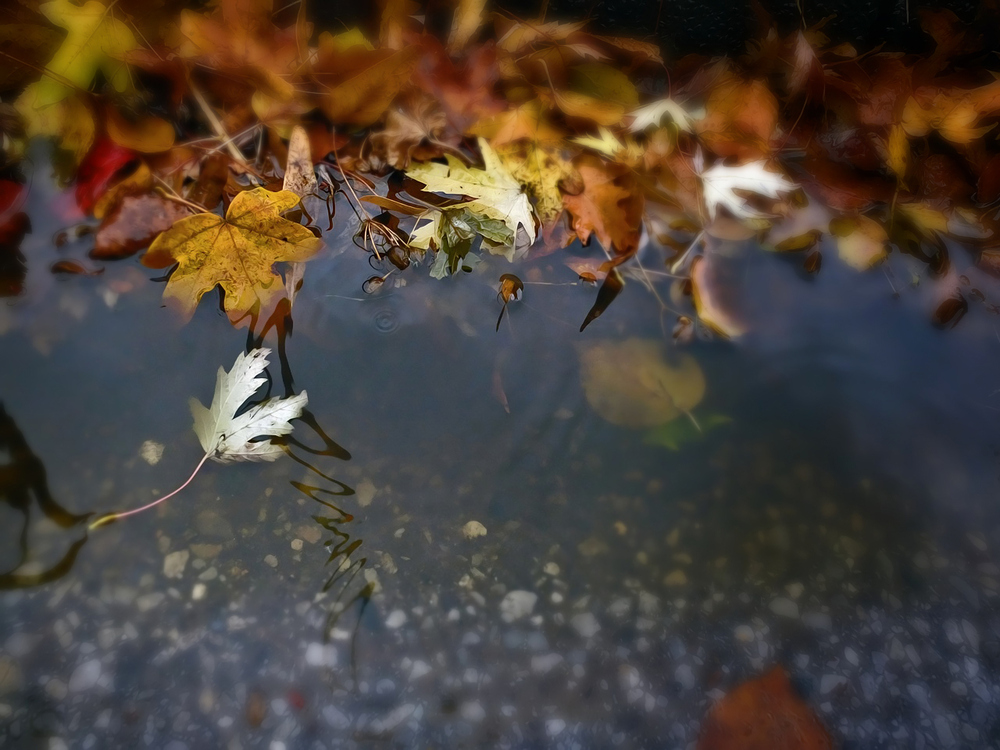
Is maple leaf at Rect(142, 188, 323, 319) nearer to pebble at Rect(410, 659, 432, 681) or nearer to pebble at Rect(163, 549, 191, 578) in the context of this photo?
pebble at Rect(163, 549, 191, 578)

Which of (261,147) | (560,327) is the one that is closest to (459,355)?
(560,327)

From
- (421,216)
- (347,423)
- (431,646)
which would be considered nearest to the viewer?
(431,646)

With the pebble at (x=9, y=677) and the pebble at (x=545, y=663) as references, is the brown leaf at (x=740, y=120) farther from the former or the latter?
the pebble at (x=9, y=677)

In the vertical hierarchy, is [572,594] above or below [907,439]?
below

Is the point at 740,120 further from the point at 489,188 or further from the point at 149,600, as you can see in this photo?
the point at 149,600

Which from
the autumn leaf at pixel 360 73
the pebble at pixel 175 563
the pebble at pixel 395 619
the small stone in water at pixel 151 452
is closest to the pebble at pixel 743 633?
the pebble at pixel 395 619

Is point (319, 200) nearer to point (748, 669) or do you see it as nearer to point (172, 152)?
point (172, 152)

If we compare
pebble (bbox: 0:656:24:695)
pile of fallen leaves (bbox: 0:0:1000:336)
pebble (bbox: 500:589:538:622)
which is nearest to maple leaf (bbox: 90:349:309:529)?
pile of fallen leaves (bbox: 0:0:1000:336)
